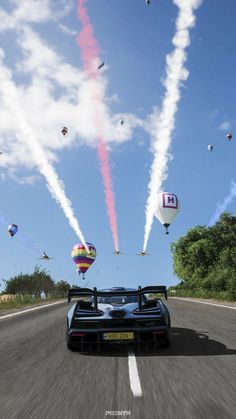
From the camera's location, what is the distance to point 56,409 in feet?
15.0

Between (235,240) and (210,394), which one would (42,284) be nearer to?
(235,240)

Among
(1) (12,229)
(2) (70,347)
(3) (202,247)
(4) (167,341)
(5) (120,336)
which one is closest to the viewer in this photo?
(5) (120,336)

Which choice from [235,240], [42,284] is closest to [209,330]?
[42,284]

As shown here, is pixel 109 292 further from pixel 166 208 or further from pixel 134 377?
pixel 166 208

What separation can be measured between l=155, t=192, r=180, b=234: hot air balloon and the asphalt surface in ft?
133

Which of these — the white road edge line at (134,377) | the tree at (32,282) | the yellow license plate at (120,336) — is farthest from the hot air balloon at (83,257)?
the white road edge line at (134,377)

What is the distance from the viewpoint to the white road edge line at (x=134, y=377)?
5233 millimetres

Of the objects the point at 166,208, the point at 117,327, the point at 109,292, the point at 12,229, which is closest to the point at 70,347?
the point at 117,327

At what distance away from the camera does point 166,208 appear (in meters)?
50.1

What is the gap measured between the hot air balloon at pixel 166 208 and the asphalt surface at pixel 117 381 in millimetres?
40424

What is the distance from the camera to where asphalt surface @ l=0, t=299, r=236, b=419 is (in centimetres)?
448

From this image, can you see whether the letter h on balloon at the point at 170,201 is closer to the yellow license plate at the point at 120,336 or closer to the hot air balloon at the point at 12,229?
the hot air balloon at the point at 12,229

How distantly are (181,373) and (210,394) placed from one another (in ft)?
4.05

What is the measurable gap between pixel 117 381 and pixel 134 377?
288 millimetres
